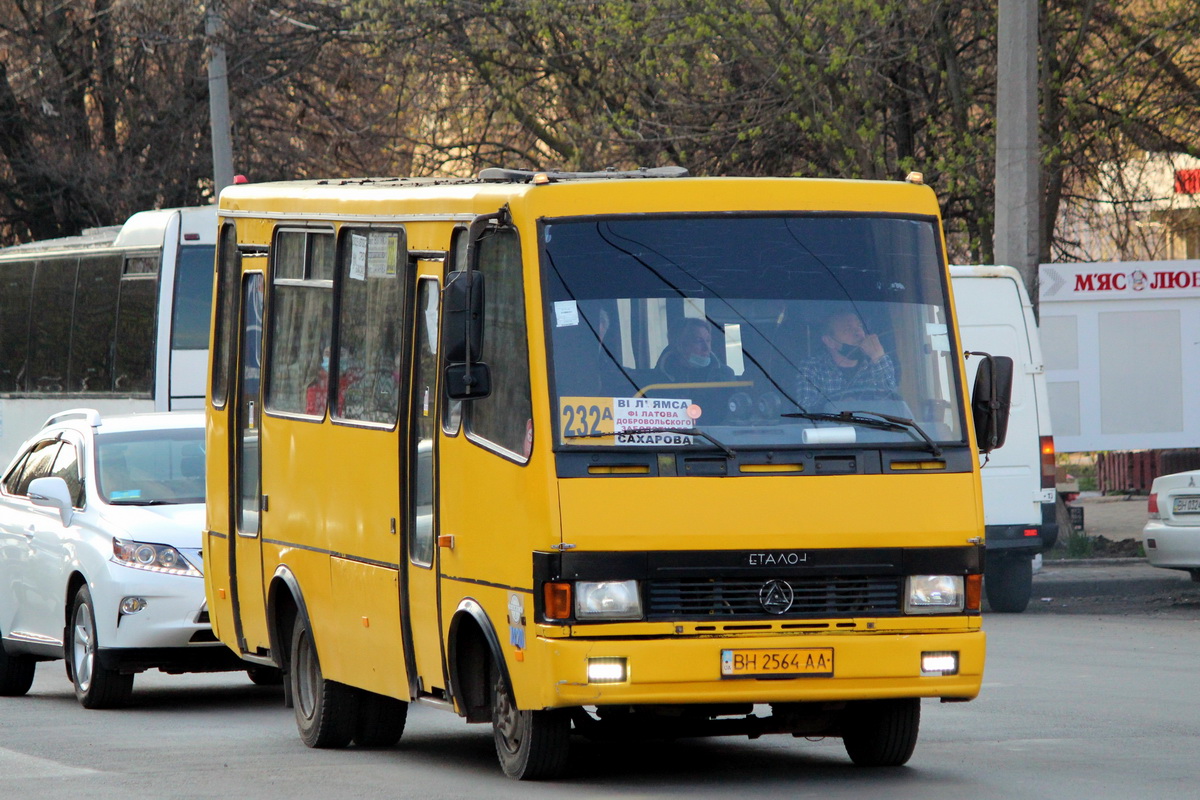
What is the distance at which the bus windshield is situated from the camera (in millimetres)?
7891

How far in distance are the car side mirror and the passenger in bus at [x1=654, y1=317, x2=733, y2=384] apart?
5.27 m

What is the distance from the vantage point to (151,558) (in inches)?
460

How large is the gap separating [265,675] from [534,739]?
505cm

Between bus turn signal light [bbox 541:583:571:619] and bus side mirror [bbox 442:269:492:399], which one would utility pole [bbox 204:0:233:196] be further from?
bus turn signal light [bbox 541:583:571:619]

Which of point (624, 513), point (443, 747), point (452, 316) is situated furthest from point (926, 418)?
point (443, 747)

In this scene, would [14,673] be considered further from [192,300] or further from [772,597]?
[192,300]

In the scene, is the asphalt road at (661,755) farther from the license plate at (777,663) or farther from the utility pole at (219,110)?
the utility pole at (219,110)

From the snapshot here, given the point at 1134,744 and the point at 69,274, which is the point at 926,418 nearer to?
the point at 1134,744

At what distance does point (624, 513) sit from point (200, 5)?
2085 centimetres

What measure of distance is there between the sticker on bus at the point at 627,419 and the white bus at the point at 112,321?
44.9 ft

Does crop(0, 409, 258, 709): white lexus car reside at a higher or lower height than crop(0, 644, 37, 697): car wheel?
higher

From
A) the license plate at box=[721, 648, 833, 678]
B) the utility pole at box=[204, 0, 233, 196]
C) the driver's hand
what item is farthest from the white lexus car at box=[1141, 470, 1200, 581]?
the utility pole at box=[204, 0, 233, 196]

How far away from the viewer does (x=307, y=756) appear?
31.2ft

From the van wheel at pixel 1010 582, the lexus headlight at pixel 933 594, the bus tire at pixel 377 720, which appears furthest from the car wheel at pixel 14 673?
the van wheel at pixel 1010 582
